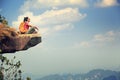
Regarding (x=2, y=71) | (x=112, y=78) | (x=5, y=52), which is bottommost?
(x=112, y=78)

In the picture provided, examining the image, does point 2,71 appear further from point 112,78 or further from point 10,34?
point 112,78

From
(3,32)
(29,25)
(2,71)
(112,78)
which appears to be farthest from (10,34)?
(112,78)

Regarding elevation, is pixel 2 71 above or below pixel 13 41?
below

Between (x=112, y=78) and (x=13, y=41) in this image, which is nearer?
(x=13, y=41)

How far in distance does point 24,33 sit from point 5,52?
0.93 m

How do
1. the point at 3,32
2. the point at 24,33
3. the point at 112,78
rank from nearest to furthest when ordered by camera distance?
the point at 3,32, the point at 24,33, the point at 112,78

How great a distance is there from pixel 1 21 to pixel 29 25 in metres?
1.05

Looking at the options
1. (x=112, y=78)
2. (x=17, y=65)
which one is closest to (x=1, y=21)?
(x=17, y=65)

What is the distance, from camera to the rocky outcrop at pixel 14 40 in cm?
993

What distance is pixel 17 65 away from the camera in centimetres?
1095

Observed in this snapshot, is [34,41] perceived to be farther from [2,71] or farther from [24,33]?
[2,71]

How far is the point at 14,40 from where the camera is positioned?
1022 centimetres

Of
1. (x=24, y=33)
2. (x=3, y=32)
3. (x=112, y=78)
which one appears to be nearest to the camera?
(x=3, y=32)

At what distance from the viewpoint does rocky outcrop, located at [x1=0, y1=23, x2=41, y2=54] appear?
9933 mm
